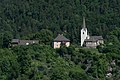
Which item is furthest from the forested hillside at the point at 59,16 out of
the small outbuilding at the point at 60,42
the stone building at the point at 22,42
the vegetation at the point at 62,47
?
the stone building at the point at 22,42

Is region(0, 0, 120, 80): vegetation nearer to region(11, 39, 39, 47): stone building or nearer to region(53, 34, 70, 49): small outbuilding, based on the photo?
region(11, 39, 39, 47): stone building

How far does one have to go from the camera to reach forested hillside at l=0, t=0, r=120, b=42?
10194 centimetres

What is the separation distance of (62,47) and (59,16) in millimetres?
30658

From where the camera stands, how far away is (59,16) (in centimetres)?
11106

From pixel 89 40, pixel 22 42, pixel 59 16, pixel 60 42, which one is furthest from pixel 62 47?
pixel 59 16

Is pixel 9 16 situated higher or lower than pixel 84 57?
higher

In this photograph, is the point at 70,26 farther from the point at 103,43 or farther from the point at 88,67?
the point at 88,67

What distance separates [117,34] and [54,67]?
58.3 ft

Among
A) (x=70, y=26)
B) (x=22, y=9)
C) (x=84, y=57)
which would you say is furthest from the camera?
(x=22, y=9)

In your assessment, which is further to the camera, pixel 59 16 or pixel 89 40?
pixel 59 16

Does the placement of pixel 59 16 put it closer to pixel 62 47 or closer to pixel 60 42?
pixel 60 42

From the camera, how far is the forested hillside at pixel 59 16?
10194 cm

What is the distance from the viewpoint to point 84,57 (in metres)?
79.1

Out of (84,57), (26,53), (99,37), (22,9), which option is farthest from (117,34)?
(22,9)
